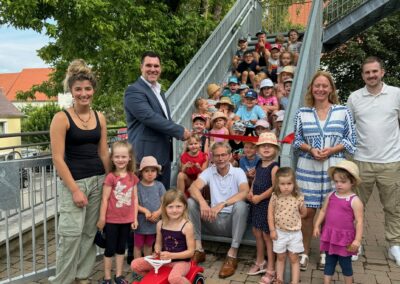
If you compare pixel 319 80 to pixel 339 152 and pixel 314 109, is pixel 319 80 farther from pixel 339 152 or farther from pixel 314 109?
pixel 339 152

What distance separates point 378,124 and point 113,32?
580cm

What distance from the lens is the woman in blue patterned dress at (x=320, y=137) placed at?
388cm

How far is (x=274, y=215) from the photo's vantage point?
3736mm

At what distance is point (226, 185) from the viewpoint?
431 centimetres

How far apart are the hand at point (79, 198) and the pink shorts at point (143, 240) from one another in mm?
808

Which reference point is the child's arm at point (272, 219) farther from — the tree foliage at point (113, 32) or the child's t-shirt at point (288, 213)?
the tree foliage at point (113, 32)

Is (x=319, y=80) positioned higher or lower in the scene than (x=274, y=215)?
higher

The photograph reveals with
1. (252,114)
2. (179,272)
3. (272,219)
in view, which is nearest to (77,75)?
(179,272)

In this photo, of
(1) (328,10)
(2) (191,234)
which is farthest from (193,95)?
(1) (328,10)

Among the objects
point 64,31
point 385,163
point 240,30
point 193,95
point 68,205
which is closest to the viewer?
point 68,205

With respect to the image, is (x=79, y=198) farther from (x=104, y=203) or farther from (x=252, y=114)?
(x=252, y=114)

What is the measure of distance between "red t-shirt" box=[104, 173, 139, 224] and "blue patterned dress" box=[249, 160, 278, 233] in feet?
4.01

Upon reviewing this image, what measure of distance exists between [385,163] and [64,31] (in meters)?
6.80

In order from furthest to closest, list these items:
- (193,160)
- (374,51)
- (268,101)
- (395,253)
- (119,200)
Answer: (374,51) → (268,101) → (193,160) → (395,253) → (119,200)
